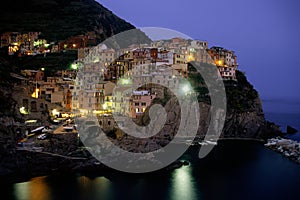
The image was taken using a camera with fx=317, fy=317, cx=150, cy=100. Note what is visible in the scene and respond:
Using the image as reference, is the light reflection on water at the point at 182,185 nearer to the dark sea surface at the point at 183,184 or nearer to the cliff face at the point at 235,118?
the dark sea surface at the point at 183,184

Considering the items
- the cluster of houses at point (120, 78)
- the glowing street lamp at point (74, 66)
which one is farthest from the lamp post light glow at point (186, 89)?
the glowing street lamp at point (74, 66)

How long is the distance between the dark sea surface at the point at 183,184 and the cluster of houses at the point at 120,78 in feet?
20.3

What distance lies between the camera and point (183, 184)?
1288 centimetres

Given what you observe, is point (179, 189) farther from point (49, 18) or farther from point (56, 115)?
point (49, 18)

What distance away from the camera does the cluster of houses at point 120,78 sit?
20.2m

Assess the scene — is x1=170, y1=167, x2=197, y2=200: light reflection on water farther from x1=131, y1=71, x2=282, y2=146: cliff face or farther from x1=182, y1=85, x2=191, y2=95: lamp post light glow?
x1=182, y1=85, x2=191, y2=95: lamp post light glow

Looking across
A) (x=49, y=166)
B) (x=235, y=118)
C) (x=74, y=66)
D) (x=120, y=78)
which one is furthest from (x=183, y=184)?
(x=74, y=66)

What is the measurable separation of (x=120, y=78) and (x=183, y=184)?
1209 cm

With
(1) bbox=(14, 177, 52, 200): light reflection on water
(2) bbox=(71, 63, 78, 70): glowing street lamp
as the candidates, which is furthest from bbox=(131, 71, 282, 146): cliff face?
(2) bbox=(71, 63, 78, 70): glowing street lamp

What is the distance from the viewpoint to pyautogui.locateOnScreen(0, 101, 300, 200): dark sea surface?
11.8 meters

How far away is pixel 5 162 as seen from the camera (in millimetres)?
13188

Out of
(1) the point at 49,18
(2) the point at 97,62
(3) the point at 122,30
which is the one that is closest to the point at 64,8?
(1) the point at 49,18

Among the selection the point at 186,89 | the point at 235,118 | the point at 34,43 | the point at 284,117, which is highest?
the point at 34,43

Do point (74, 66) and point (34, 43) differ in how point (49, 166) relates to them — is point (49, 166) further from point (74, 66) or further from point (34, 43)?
point (34, 43)
